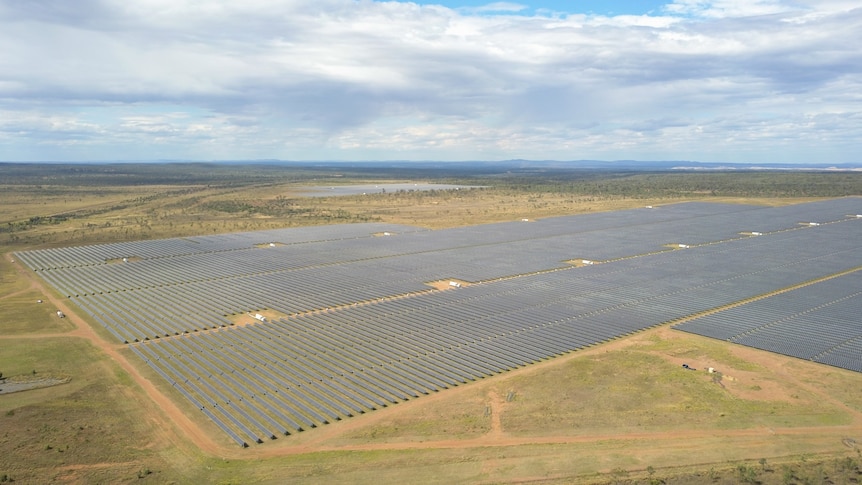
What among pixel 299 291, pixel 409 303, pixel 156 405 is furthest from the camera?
pixel 299 291

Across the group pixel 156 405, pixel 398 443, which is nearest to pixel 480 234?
pixel 156 405

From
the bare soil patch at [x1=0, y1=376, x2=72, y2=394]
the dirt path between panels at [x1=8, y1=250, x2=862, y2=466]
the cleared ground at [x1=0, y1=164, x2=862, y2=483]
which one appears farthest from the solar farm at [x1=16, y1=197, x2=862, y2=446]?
the bare soil patch at [x1=0, y1=376, x2=72, y2=394]

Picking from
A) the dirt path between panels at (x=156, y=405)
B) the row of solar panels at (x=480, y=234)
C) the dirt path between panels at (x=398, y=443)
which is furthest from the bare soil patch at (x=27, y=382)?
the row of solar panels at (x=480, y=234)

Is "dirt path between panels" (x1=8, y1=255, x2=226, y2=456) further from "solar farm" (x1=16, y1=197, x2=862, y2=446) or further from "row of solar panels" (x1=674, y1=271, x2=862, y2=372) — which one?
"row of solar panels" (x1=674, y1=271, x2=862, y2=372)

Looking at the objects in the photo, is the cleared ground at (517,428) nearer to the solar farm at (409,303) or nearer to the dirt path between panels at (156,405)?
the dirt path between panels at (156,405)

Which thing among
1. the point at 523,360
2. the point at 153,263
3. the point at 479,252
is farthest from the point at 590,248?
the point at 153,263

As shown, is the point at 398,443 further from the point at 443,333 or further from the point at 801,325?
the point at 801,325
